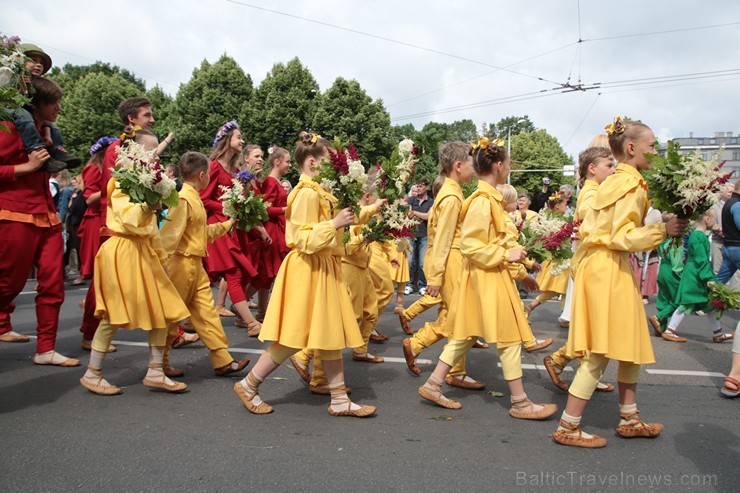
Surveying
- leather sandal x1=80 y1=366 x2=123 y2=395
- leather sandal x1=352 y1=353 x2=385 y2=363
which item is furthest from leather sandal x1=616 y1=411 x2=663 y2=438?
leather sandal x1=80 y1=366 x2=123 y2=395

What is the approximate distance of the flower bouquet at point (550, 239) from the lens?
18.8ft

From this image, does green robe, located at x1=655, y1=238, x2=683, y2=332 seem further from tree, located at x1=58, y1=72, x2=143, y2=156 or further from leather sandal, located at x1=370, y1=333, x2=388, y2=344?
tree, located at x1=58, y1=72, x2=143, y2=156

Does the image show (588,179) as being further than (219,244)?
No

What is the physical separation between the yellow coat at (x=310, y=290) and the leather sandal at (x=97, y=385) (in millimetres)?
1500

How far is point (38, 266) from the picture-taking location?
221 inches

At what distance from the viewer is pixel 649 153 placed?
419 centimetres

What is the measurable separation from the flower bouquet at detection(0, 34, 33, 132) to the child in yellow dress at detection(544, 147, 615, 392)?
475cm

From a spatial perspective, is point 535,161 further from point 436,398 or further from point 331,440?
point 331,440

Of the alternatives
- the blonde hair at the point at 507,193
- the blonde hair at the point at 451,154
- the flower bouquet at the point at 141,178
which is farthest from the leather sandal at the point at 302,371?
the blonde hair at the point at 507,193

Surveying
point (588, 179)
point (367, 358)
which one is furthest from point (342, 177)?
point (588, 179)

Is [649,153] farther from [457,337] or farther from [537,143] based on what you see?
[537,143]

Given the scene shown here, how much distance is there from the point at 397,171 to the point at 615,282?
6.22 ft

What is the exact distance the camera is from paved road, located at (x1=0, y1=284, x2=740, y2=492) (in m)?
3.52

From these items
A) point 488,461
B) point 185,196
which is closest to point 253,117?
point 185,196
